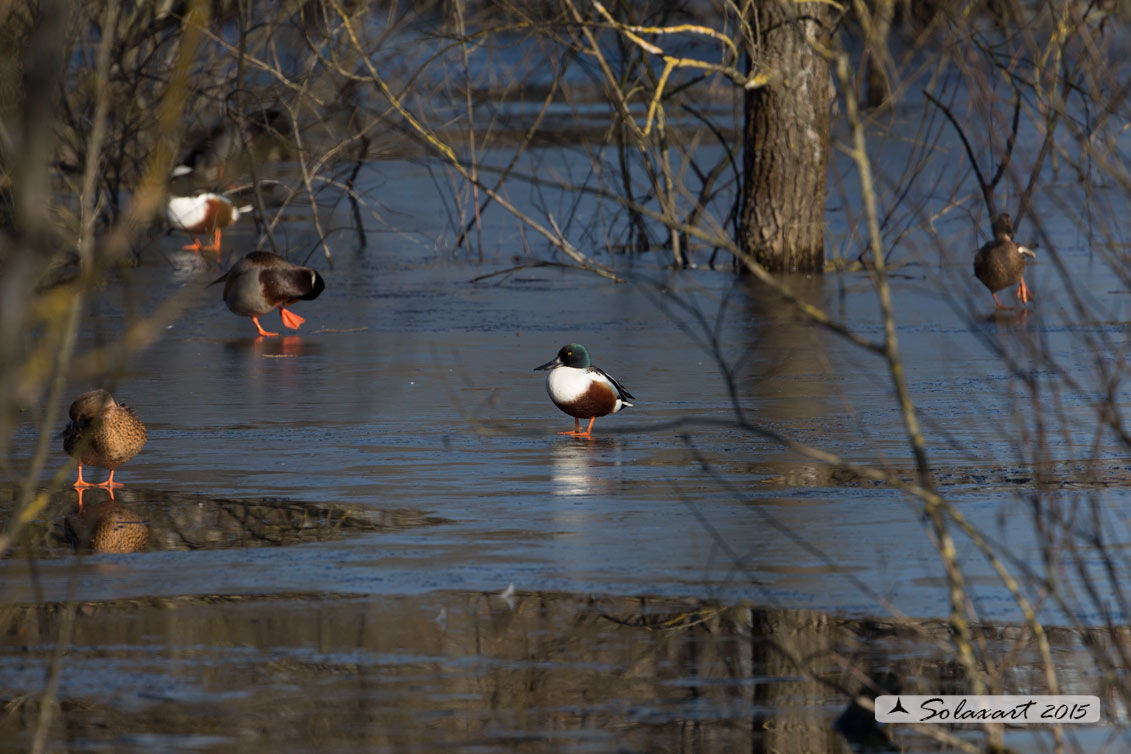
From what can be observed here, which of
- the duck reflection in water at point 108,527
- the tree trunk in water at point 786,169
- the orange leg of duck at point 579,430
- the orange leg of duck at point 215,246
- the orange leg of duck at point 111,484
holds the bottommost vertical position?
the duck reflection in water at point 108,527

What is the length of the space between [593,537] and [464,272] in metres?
9.44

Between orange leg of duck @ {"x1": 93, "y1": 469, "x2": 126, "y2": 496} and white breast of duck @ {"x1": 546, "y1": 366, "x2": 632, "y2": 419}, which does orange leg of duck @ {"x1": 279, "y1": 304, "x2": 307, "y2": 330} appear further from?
orange leg of duck @ {"x1": 93, "y1": 469, "x2": 126, "y2": 496}

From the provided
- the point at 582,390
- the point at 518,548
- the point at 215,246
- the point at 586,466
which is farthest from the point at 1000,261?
the point at 215,246

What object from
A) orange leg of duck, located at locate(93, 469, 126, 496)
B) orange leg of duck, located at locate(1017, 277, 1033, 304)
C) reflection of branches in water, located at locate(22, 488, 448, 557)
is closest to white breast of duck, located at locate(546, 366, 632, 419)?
reflection of branches in water, located at locate(22, 488, 448, 557)

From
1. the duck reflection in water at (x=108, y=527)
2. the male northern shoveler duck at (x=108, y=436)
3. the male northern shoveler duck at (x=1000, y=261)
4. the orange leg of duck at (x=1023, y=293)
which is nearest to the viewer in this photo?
the duck reflection in water at (x=108, y=527)

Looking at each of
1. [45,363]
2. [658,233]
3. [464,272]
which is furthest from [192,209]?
[45,363]

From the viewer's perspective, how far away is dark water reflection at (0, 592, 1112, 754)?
4609 mm

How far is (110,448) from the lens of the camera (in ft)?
24.9

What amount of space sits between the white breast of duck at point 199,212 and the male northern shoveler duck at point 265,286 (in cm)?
519

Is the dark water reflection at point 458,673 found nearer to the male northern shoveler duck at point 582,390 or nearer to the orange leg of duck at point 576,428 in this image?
the male northern shoveler duck at point 582,390

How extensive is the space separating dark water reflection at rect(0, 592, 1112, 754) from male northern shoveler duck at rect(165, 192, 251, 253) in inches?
490

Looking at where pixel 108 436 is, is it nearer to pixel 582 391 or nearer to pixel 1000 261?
pixel 582 391

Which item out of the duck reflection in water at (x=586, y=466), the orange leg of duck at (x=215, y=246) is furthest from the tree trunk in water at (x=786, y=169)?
the duck reflection in water at (x=586, y=466)

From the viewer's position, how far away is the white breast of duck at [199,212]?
703 inches
